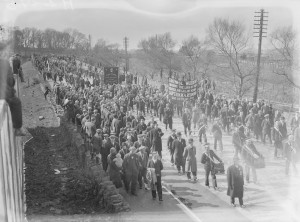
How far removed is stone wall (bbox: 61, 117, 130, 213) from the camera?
4.98 meters

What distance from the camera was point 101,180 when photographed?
5.73 metres

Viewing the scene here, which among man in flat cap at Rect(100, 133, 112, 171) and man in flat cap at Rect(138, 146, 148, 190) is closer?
man in flat cap at Rect(138, 146, 148, 190)

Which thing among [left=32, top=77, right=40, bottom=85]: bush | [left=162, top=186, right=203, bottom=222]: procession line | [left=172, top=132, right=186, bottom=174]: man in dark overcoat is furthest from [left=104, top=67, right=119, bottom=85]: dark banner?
[left=162, top=186, right=203, bottom=222]: procession line

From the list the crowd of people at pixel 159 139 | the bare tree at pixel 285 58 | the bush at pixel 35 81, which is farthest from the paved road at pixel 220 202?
the bare tree at pixel 285 58

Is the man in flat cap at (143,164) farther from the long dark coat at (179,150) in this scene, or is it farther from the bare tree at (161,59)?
the bare tree at (161,59)

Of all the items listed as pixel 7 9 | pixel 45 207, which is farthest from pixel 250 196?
pixel 7 9

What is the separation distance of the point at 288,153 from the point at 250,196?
127 centimetres

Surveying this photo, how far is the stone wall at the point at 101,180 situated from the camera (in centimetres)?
498

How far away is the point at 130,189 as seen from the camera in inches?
237

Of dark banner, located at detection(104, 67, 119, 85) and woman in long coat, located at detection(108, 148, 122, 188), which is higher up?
dark banner, located at detection(104, 67, 119, 85)

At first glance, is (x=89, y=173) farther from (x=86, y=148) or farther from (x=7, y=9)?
(x=7, y=9)

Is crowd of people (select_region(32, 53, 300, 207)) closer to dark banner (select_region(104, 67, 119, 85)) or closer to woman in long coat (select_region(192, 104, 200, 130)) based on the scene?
woman in long coat (select_region(192, 104, 200, 130))

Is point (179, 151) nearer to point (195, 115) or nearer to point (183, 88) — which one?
point (195, 115)

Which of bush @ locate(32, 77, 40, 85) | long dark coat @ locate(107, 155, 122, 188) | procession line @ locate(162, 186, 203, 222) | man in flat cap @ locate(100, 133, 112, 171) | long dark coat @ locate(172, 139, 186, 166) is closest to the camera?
procession line @ locate(162, 186, 203, 222)
